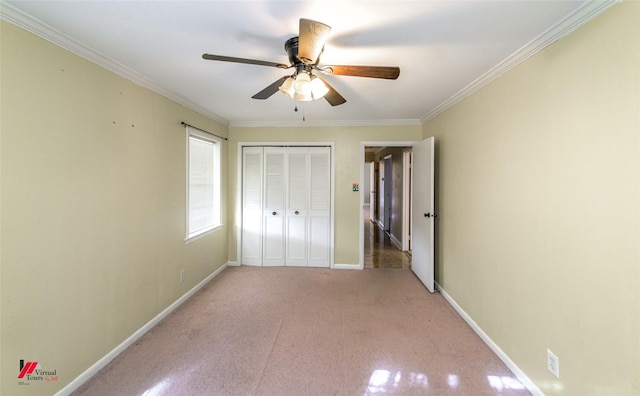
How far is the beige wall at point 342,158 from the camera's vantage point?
3.81 m

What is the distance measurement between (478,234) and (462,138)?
973 mm

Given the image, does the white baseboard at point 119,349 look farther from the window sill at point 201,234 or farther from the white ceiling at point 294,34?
the white ceiling at point 294,34

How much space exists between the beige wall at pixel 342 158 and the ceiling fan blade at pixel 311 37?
2.46 m

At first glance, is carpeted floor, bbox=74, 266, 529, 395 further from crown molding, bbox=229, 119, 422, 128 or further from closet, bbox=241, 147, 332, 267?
crown molding, bbox=229, 119, 422, 128

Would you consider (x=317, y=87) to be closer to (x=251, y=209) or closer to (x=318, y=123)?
(x=318, y=123)

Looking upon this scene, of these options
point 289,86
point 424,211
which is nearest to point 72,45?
point 289,86

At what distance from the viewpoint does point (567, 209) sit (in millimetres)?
1391

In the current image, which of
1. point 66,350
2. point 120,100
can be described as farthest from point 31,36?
point 66,350

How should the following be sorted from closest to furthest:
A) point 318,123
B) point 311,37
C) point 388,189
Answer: point 311,37
point 318,123
point 388,189

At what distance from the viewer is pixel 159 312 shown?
2.46m

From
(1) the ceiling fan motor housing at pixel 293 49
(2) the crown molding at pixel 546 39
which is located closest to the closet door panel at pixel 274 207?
(1) the ceiling fan motor housing at pixel 293 49

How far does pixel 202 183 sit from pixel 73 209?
1751 mm

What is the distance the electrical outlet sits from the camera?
4.81 feet

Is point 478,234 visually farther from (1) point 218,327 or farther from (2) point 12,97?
(2) point 12,97
